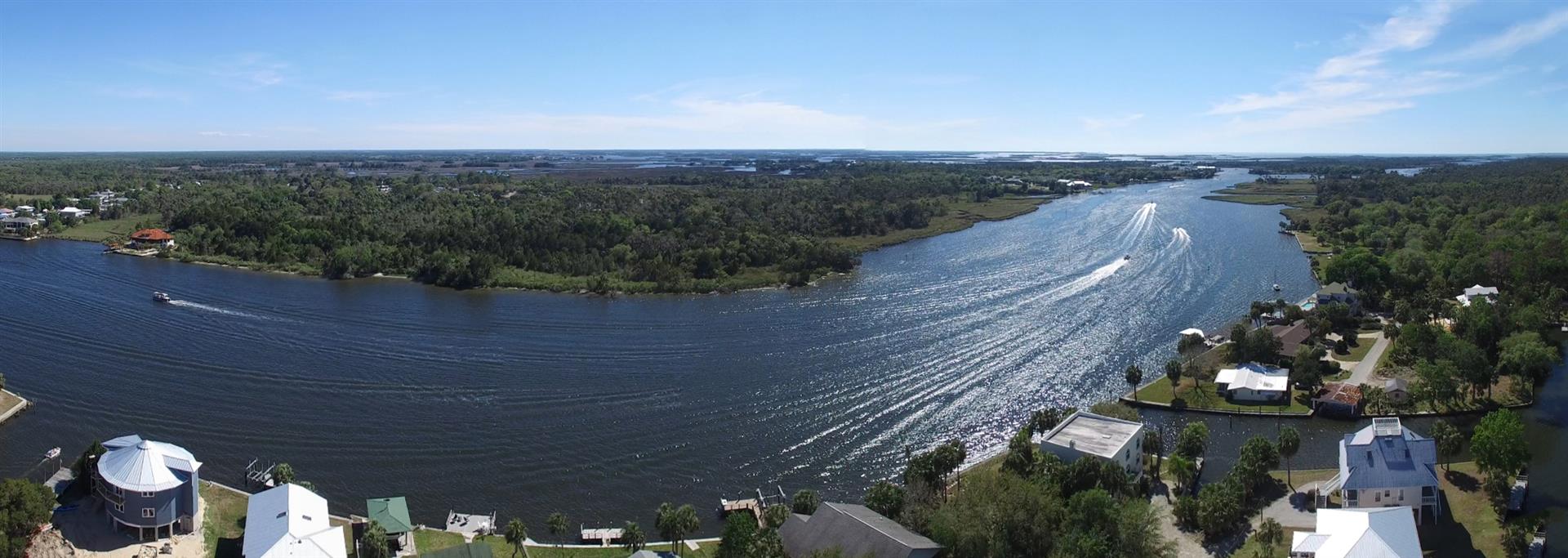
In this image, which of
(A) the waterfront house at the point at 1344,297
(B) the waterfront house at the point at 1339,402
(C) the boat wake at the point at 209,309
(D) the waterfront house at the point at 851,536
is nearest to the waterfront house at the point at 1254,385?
(B) the waterfront house at the point at 1339,402

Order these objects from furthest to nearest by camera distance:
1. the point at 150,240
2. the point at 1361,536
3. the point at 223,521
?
the point at 150,240 → the point at 223,521 → the point at 1361,536

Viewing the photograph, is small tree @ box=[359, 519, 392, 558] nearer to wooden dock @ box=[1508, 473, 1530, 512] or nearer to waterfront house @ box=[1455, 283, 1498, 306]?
wooden dock @ box=[1508, 473, 1530, 512]

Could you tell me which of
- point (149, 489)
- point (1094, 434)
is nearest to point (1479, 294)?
point (1094, 434)

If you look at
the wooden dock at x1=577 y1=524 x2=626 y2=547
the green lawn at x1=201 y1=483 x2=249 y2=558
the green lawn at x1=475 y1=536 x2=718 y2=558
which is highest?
the green lawn at x1=201 y1=483 x2=249 y2=558

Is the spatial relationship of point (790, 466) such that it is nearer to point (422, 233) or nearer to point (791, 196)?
point (422, 233)

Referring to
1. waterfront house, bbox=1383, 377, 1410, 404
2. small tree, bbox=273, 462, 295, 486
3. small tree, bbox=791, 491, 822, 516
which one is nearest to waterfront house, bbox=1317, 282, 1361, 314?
waterfront house, bbox=1383, 377, 1410, 404

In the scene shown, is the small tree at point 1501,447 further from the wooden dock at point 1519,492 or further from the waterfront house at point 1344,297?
the waterfront house at point 1344,297

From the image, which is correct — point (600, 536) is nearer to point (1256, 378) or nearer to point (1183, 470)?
point (1183, 470)

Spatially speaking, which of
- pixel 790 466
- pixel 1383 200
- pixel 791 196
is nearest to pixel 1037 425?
pixel 790 466
